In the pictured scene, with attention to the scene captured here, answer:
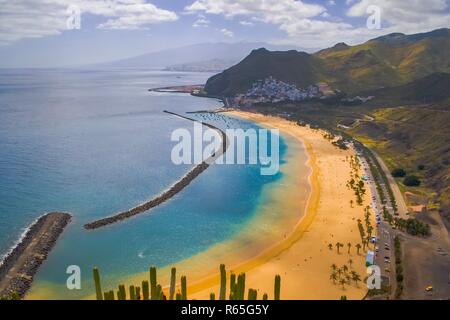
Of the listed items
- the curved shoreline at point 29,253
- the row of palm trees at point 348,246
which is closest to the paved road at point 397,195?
the row of palm trees at point 348,246

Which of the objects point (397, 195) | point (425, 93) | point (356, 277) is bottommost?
point (356, 277)

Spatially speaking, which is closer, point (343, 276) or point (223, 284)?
point (223, 284)

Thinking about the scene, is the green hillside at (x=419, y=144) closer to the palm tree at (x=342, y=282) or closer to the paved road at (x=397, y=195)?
the paved road at (x=397, y=195)

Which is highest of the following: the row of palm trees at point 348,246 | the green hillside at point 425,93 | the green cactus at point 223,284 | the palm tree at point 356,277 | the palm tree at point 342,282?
the green hillside at point 425,93

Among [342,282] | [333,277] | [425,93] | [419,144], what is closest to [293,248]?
[333,277]

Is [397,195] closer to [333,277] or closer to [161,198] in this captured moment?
[333,277]
